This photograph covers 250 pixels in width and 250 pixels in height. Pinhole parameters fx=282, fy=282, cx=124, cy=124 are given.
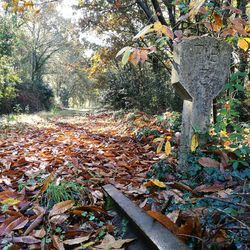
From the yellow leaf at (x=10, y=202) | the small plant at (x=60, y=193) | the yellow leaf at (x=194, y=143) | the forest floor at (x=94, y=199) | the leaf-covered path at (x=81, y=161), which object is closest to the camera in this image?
the forest floor at (x=94, y=199)

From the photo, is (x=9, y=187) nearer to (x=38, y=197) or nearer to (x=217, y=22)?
(x=38, y=197)

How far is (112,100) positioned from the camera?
1368 centimetres

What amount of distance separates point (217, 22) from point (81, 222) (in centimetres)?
182

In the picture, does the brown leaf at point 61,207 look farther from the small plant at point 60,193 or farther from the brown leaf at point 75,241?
the brown leaf at point 75,241

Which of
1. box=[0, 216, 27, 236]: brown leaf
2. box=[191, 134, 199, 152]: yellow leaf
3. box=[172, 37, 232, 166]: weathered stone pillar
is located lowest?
box=[0, 216, 27, 236]: brown leaf

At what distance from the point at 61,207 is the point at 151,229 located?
80 centimetres

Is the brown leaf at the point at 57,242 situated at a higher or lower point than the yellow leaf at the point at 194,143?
lower

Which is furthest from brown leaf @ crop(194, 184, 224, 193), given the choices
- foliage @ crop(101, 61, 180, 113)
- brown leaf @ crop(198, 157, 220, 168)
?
foliage @ crop(101, 61, 180, 113)

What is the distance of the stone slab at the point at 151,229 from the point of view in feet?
4.61

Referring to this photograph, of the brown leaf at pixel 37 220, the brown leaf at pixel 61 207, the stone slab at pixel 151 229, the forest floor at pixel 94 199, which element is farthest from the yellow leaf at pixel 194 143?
the brown leaf at pixel 37 220

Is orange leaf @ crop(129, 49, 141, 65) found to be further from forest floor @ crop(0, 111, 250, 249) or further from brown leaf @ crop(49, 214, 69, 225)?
brown leaf @ crop(49, 214, 69, 225)

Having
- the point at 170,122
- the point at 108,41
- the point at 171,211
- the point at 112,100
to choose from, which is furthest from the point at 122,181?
the point at 112,100

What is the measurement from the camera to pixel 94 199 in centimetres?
231

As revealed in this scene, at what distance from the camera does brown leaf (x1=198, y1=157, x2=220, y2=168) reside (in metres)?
2.48
